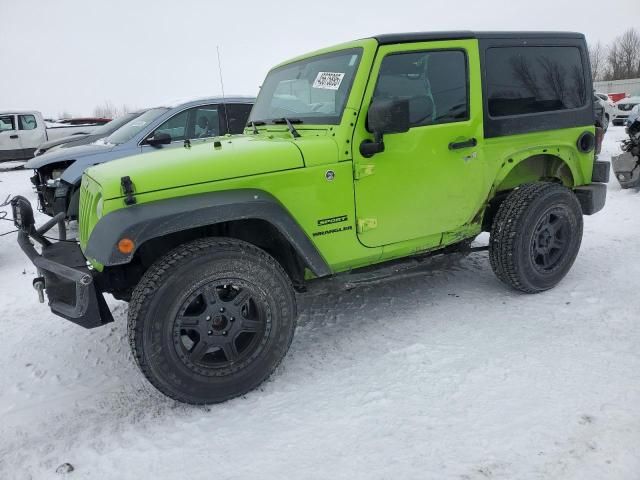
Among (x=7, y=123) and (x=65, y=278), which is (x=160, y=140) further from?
(x=7, y=123)

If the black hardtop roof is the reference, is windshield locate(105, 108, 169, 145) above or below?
below

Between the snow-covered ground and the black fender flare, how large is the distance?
0.92 meters

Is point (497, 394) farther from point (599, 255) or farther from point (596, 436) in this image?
point (599, 255)

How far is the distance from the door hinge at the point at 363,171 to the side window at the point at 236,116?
4.10m

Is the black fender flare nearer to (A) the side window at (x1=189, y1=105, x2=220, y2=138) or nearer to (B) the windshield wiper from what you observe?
(B) the windshield wiper

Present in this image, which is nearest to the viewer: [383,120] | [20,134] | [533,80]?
[383,120]

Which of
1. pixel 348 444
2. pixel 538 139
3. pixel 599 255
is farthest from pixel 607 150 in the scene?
pixel 348 444

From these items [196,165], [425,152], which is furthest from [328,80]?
[196,165]

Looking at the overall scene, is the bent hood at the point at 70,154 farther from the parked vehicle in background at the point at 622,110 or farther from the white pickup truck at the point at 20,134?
the parked vehicle in background at the point at 622,110

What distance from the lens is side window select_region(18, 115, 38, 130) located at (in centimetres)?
1495

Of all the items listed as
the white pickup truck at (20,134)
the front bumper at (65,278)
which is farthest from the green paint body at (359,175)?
the white pickup truck at (20,134)

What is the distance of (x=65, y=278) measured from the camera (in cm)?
271

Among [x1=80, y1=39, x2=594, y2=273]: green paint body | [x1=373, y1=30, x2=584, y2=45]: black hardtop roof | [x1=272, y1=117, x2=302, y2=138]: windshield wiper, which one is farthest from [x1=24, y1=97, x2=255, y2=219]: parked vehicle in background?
[x1=373, y1=30, x2=584, y2=45]: black hardtop roof

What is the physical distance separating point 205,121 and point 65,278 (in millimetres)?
4425
